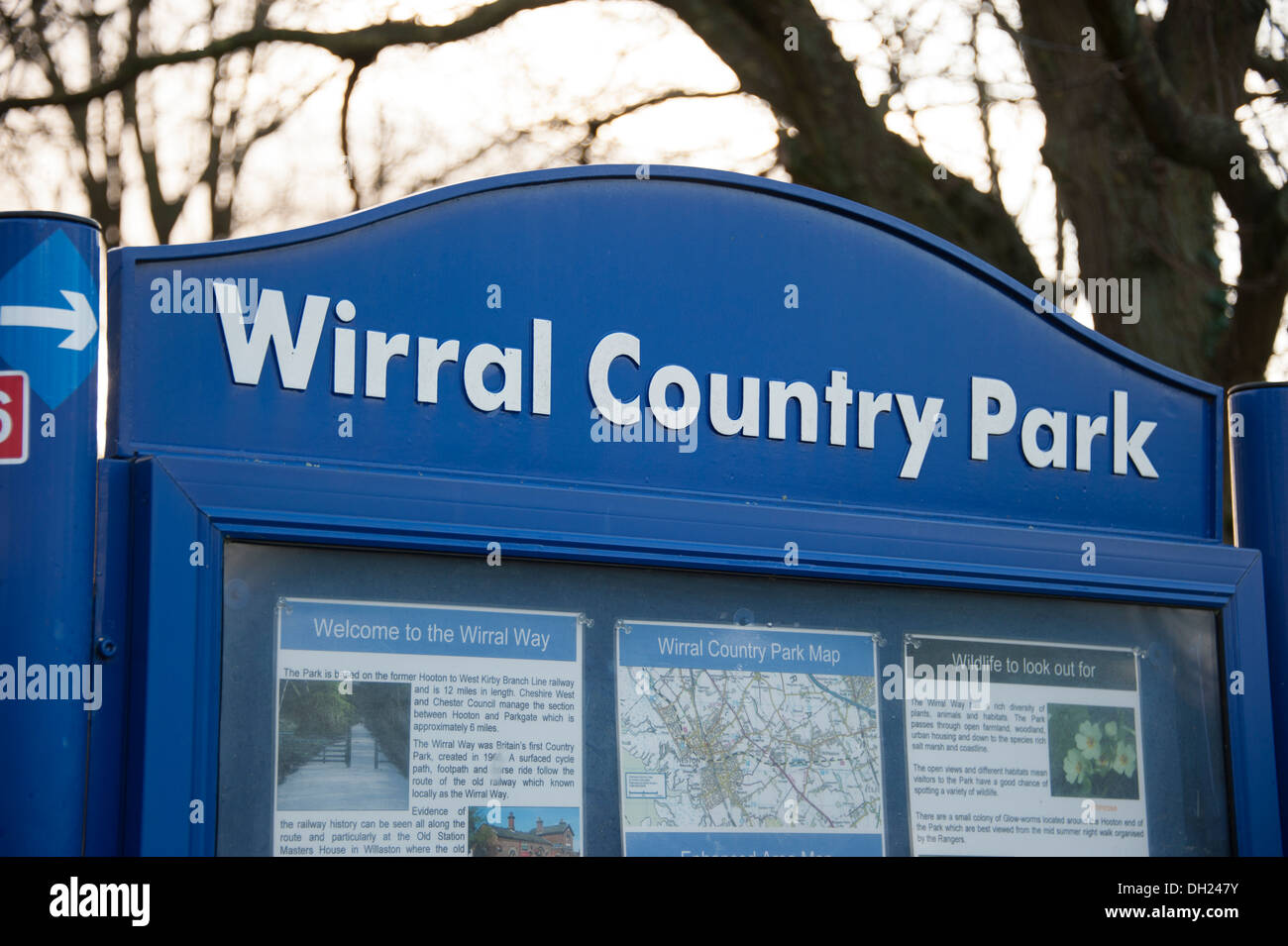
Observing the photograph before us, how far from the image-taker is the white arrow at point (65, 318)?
2201 millimetres

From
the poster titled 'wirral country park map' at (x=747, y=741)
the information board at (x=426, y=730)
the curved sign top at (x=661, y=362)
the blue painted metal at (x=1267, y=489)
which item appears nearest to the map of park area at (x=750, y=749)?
the poster titled 'wirral country park map' at (x=747, y=741)

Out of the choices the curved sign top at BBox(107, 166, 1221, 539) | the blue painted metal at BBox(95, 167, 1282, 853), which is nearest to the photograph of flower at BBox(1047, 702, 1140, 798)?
the blue painted metal at BBox(95, 167, 1282, 853)

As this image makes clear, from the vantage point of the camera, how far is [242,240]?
2.37 meters

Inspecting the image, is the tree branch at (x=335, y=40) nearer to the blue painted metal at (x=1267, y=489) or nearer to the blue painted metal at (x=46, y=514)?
the blue painted metal at (x=1267, y=489)

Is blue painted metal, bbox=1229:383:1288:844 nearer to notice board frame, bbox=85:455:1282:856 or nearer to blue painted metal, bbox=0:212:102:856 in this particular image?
notice board frame, bbox=85:455:1282:856

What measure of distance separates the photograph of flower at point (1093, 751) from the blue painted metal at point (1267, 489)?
49cm

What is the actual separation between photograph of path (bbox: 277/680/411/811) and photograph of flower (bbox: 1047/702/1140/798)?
133 cm

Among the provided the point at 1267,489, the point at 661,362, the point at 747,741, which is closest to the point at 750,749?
the point at 747,741

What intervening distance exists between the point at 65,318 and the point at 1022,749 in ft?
6.16

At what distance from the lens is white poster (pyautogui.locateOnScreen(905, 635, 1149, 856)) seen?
112 inches

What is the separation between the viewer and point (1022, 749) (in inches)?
115

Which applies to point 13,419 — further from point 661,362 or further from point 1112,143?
point 1112,143

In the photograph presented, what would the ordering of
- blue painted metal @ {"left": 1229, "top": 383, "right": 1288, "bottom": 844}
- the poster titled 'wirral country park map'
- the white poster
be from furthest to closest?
blue painted metal @ {"left": 1229, "top": 383, "right": 1288, "bottom": 844}
the white poster
the poster titled 'wirral country park map'
